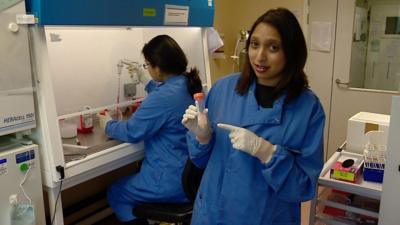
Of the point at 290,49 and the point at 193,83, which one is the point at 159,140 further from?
the point at 290,49

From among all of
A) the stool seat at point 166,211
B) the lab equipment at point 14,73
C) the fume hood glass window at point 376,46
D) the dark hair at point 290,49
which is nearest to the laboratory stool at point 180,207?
the stool seat at point 166,211

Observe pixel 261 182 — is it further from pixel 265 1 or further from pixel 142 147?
pixel 265 1

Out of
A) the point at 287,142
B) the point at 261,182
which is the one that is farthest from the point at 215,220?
the point at 287,142

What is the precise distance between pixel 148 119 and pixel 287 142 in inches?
32.5

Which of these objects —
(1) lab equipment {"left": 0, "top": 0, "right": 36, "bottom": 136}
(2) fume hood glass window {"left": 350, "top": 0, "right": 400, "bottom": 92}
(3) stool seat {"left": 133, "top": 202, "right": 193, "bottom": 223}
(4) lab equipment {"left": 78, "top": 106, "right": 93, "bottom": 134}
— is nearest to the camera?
(1) lab equipment {"left": 0, "top": 0, "right": 36, "bottom": 136}

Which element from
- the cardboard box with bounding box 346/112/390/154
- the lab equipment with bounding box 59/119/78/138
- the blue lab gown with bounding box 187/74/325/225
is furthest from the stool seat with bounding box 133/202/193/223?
the cardboard box with bounding box 346/112/390/154

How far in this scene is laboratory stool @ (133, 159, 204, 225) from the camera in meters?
1.61

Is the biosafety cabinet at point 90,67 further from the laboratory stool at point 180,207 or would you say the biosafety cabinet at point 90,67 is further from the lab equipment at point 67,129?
the laboratory stool at point 180,207

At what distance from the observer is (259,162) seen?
1.21 m

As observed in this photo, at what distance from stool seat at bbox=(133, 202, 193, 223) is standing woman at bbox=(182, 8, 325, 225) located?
1.35 ft

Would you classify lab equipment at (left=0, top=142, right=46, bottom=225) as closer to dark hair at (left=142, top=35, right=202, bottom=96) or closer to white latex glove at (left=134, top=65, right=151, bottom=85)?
dark hair at (left=142, top=35, right=202, bottom=96)

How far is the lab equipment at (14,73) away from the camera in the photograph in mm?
1366

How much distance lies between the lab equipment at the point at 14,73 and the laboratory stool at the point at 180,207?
2.19 ft

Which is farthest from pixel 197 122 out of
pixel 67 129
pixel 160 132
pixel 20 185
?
pixel 67 129
